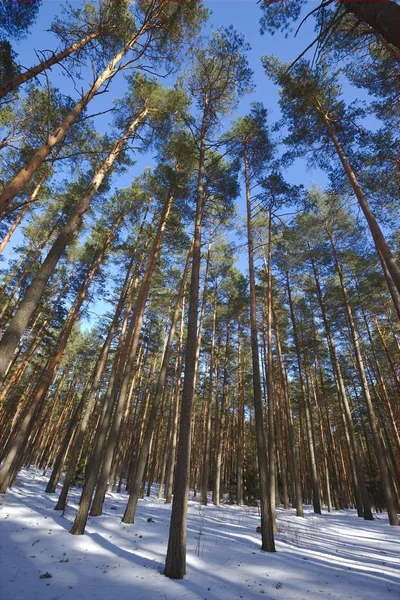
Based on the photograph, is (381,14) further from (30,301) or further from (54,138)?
(54,138)

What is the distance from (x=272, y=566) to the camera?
516cm

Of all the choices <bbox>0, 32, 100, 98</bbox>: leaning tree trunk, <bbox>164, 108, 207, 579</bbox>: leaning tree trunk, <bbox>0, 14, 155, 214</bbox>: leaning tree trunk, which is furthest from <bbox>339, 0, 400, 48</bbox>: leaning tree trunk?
<bbox>0, 32, 100, 98</bbox>: leaning tree trunk

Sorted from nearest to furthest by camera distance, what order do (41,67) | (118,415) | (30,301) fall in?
(30,301)
(41,67)
(118,415)

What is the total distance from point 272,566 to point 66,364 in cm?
2506

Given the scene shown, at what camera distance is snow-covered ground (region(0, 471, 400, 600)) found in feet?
12.9

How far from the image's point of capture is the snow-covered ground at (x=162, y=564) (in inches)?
155

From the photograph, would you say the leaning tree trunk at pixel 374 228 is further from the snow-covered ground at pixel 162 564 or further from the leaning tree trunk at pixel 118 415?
the leaning tree trunk at pixel 118 415

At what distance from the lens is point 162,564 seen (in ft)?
16.2

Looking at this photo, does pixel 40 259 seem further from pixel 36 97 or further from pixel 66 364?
pixel 66 364

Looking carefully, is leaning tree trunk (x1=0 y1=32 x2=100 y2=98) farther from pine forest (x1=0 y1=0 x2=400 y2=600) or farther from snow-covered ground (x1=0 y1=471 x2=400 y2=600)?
snow-covered ground (x1=0 y1=471 x2=400 y2=600)

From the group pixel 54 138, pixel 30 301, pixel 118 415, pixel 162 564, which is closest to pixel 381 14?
pixel 30 301

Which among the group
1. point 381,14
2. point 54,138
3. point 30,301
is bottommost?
point 30,301

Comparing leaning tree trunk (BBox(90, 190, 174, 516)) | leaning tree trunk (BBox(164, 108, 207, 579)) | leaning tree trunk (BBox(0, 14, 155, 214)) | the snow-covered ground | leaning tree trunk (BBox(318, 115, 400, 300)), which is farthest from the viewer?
leaning tree trunk (BBox(90, 190, 174, 516))

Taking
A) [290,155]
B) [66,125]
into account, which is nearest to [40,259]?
[66,125]
